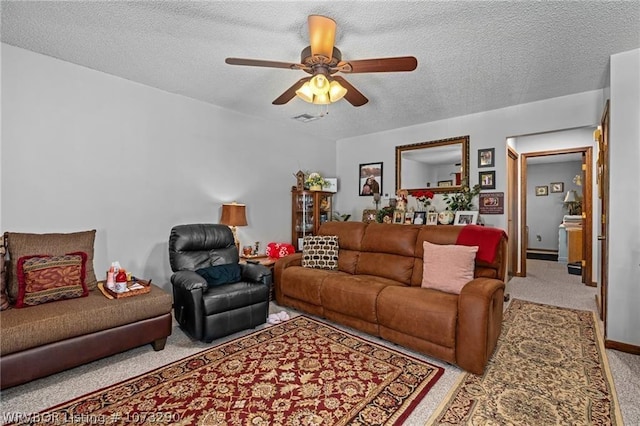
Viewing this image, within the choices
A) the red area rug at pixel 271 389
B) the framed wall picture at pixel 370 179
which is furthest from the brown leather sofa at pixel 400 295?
the framed wall picture at pixel 370 179

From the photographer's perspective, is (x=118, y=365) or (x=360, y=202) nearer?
(x=118, y=365)

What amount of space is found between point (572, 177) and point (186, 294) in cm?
897

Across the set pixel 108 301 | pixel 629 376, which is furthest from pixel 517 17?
pixel 108 301

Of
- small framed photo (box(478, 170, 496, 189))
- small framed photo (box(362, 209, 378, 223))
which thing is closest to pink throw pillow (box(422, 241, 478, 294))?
small framed photo (box(478, 170, 496, 189))

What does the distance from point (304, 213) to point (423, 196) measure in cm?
190

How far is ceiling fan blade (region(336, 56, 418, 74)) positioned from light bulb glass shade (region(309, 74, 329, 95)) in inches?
5.4

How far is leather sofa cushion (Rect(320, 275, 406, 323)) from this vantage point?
9.57 ft

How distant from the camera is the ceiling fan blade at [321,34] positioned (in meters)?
1.94

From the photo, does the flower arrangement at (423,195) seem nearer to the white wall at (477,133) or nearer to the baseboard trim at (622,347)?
the white wall at (477,133)

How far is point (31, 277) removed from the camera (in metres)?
2.38

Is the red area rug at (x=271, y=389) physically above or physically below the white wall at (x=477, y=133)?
below

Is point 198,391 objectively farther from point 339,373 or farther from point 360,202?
point 360,202

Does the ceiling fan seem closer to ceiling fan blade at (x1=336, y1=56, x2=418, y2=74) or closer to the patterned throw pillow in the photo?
ceiling fan blade at (x1=336, y1=56, x2=418, y2=74)

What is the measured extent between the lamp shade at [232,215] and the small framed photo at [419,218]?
2496 mm
